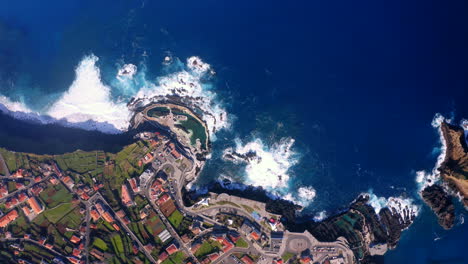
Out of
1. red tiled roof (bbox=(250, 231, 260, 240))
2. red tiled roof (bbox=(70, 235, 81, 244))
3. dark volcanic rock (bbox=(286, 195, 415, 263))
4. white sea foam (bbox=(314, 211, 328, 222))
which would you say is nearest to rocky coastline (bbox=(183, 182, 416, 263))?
dark volcanic rock (bbox=(286, 195, 415, 263))

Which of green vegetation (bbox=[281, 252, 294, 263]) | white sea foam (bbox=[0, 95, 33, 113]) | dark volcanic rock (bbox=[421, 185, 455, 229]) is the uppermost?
white sea foam (bbox=[0, 95, 33, 113])

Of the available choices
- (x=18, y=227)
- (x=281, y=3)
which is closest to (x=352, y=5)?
(x=281, y=3)

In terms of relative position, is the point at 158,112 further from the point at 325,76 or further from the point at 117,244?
the point at 325,76

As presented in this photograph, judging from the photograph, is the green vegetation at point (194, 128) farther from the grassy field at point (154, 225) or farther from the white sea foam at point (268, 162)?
the grassy field at point (154, 225)

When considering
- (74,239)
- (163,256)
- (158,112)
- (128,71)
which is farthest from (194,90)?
(74,239)

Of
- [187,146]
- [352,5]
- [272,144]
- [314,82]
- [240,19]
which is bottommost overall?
[272,144]

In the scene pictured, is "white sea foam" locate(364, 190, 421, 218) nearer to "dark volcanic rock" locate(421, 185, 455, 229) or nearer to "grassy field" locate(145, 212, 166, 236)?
"dark volcanic rock" locate(421, 185, 455, 229)

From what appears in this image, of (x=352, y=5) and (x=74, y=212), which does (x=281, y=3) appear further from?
(x=74, y=212)
